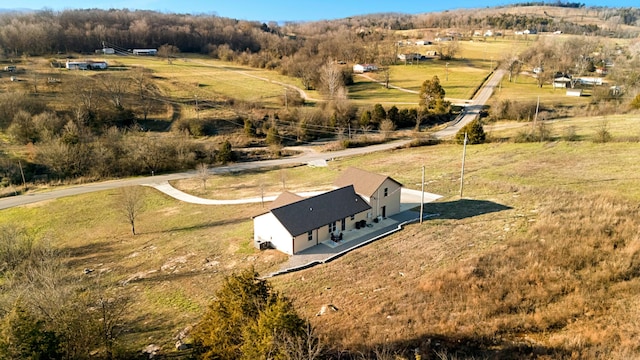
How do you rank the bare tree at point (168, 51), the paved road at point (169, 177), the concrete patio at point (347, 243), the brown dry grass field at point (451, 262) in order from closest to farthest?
the brown dry grass field at point (451, 262) < the concrete patio at point (347, 243) < the paved road at point (169, 177) < the bare tree at point (168, 51)

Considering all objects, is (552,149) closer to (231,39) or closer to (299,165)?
(299,165)

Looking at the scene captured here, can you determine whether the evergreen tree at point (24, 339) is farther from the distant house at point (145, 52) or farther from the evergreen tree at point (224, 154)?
the distant house at point (145, 52)

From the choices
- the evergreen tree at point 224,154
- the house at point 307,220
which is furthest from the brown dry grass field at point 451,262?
the evergreen tree at point 224,154

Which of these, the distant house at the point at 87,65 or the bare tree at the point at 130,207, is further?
the distant house at the point at 87,65

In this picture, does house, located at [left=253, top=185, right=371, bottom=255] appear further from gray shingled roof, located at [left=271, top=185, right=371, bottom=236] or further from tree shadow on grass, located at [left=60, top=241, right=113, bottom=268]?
tree shadow on grass, located at [left=60, top=241, right=113, bottom=268]

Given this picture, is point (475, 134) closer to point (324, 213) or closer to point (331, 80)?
point (324, 213)

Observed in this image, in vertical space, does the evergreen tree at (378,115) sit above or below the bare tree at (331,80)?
below
